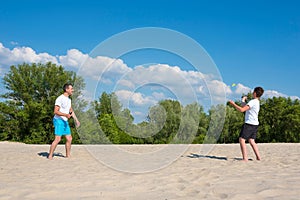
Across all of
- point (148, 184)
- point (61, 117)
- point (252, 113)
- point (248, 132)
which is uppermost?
point (252, 113)

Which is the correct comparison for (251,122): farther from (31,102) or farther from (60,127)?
(31,102)

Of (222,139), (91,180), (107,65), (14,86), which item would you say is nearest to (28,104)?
(14,86)

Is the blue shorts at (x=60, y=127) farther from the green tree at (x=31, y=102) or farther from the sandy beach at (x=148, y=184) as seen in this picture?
the green tree at (x=31, y=102)

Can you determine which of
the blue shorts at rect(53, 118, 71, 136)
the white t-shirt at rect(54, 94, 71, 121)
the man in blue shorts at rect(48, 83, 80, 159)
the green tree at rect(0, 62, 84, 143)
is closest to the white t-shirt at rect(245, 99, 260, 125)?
the man in blue shorts at rect(48, 83, 80, 159)

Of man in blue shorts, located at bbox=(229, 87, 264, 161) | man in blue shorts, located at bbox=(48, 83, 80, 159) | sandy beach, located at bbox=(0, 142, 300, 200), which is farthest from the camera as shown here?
man in blue shorts, located at bbox=(48, 83, 80, 159)

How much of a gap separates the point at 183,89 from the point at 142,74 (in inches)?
62.1

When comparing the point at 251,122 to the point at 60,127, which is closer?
the point at 251,122

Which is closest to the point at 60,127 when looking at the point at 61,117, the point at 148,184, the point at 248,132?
the point at 61,117

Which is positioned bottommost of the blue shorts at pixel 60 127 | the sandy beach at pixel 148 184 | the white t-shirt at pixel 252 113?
the sandy beach at pixel 148 184

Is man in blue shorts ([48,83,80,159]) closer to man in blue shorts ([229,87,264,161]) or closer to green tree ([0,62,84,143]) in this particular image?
man in blue shorts ([229,87,264,161])

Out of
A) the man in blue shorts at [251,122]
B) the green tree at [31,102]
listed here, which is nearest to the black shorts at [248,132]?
the man in blue shorts at [251,122]

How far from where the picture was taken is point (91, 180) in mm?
4980

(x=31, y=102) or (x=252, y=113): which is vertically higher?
(x=31, y=102)

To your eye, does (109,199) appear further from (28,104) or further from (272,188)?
(28,104)
